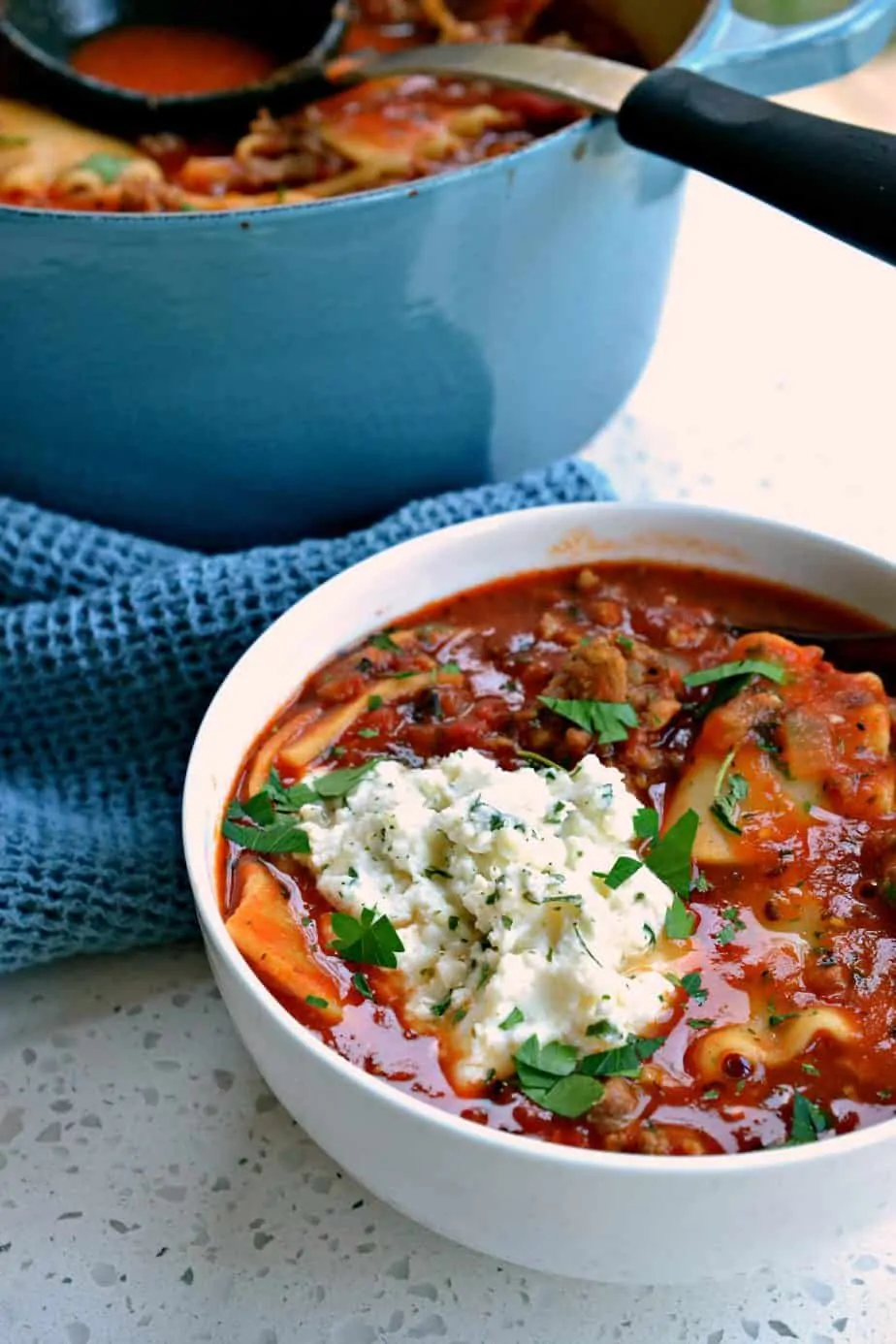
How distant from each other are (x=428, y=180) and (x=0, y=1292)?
60.2 inches

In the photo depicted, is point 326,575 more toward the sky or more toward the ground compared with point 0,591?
more toward the sky

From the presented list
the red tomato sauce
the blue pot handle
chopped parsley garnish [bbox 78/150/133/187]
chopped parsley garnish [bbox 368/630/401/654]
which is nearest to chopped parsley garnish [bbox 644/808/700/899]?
chopped parsley garnish [bbox 368/630/401/654]

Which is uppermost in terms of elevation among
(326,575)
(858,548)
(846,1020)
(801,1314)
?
(858,548)

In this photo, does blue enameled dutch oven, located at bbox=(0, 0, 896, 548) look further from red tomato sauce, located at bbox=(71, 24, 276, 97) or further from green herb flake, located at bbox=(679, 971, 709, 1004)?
green herb flake, located at bbox=(679, 971, 709, 1004)

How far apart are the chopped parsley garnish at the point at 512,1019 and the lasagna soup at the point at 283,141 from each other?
150cm

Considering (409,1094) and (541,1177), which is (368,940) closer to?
(409,1094)

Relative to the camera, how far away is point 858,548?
2.14 metres

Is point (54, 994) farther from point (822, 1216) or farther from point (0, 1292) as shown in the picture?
point (822, 1216)

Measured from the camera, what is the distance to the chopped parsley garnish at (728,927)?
177 centimetres

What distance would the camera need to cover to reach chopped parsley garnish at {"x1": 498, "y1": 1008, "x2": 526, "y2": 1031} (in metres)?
1.62

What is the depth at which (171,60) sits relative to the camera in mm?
3105

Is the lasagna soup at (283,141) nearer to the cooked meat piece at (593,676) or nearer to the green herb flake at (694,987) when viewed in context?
the cooked meat piece at (593,676)

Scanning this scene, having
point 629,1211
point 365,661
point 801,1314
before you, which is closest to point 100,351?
point 365,661

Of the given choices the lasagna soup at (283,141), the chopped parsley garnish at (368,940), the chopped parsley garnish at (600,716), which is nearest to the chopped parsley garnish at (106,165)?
the lasagna soup at (283,141)
